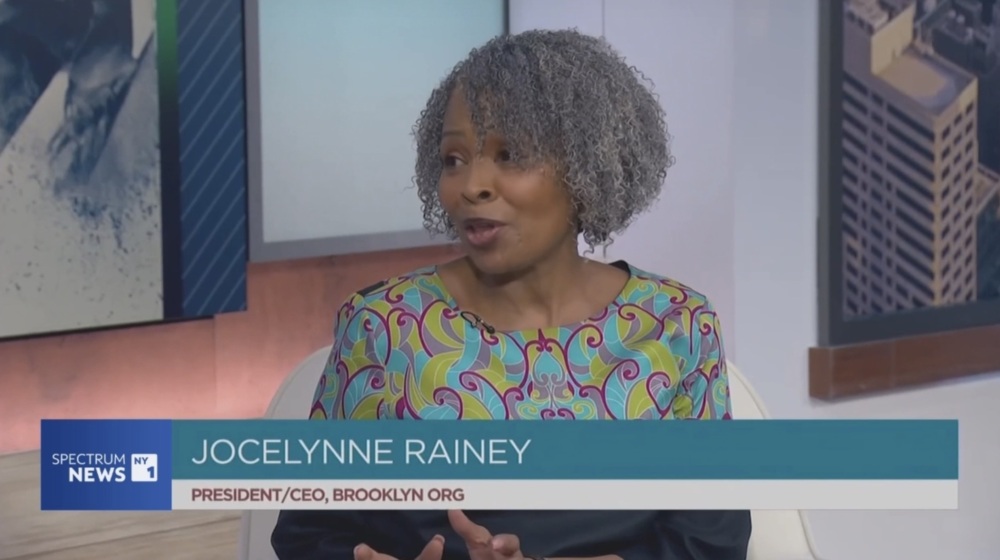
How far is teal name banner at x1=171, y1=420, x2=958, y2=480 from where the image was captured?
83cm

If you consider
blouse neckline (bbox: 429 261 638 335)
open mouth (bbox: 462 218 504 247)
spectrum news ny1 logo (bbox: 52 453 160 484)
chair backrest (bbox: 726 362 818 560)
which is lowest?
chair backrest (bbox: 726 362 818 560)

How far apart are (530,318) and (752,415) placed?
0.39 metres

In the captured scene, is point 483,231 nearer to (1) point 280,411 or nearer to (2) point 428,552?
(2) point 428,552

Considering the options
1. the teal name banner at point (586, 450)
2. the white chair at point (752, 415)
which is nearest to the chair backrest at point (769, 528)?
the white chair at point (752, 415)

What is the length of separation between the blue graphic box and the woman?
0.24 meters

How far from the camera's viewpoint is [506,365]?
1109 millimetres

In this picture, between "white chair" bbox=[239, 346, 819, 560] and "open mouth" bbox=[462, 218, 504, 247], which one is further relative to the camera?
"white chair" bbox=[239, 346, 819, 560]

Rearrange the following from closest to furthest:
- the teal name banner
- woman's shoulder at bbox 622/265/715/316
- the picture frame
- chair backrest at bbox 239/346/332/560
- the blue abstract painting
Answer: the teal name banner < woman's shoulder at bbox 622/265/715/316 < chair backrest at bbox 239/346/332/560 < the blue abstract painting < the picture frame

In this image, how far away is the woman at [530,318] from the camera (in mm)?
1075

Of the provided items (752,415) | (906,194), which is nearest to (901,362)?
(906,194)

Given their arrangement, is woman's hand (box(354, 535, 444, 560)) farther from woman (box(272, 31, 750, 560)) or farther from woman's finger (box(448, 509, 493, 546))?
woman (box(272, 31, 750, 560))

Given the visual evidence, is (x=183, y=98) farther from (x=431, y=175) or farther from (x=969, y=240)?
(x=969, y=240)

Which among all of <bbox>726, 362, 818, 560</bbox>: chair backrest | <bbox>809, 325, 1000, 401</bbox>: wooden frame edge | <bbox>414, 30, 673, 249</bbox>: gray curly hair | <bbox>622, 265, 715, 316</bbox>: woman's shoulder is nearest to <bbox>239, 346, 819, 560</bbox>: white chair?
<bbox>726, 362, 818, 560</bbox>: chair backrest

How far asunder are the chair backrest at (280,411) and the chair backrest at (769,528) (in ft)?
1.36
